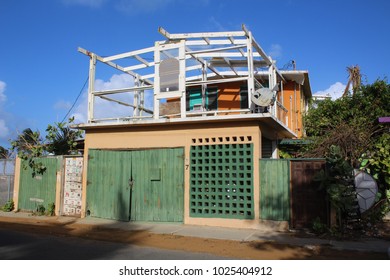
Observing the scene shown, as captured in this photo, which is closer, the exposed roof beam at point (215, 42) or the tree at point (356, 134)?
the tree at point (356, 134)

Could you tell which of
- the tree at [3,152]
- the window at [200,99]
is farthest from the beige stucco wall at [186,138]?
the tree at [3,152]

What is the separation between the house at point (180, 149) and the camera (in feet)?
34.0

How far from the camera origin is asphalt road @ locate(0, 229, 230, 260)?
22.9ft

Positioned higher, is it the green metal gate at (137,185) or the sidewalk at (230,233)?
the green metal gate at (137,185)

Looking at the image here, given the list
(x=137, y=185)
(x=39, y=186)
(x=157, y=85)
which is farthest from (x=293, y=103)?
(x=39, y=186)

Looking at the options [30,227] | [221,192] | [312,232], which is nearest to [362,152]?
[312,232]

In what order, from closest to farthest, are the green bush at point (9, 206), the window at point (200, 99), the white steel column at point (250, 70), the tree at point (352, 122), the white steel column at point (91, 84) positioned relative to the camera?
the white steel column at point (250, 70) → the tree at point (352, 122) → the white steel column at point (91, 84) → the green bush at point (9, 206) → the window at point (200, 99)

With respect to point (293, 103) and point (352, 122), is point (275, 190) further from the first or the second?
point (293, 103)

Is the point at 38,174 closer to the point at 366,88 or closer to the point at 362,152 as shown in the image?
the point at 362,152

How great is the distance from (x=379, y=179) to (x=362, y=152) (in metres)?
0.90

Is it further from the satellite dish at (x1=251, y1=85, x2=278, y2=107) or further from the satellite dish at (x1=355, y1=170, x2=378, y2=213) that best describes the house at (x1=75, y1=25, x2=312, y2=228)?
the satellite dish at (x1=355, y1=170, x2=378, y2=213)

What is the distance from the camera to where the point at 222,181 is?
10555 mm

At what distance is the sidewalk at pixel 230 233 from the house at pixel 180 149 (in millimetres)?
306

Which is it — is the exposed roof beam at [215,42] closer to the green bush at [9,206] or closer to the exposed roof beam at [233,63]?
the exposed roof beam at [233,63]
